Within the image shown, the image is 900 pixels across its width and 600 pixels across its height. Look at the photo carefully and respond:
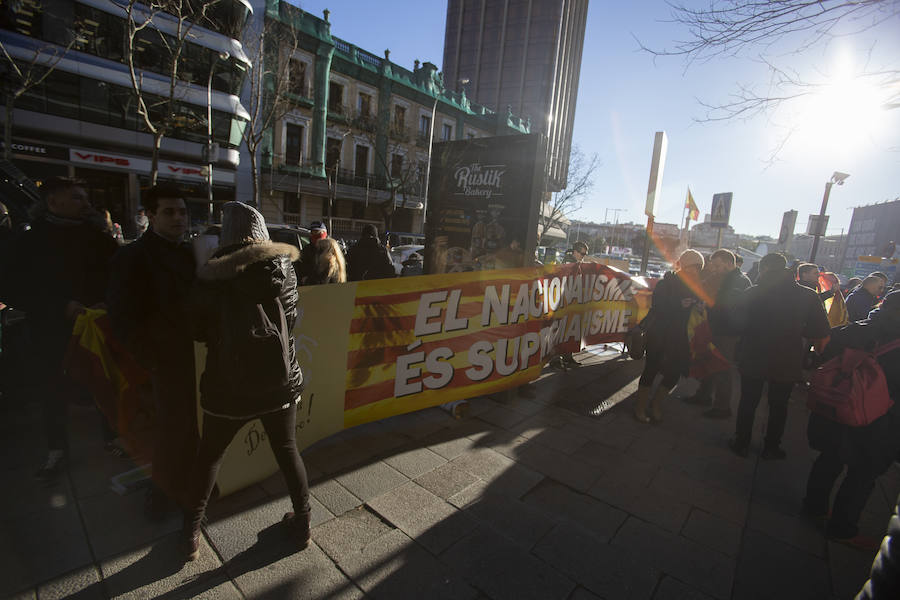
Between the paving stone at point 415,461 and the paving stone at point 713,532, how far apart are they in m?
1.80

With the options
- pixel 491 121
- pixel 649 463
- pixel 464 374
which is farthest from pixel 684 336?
pixel 491 121

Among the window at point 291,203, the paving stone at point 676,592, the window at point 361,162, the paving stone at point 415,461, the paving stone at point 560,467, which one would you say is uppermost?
the window at point 361,162

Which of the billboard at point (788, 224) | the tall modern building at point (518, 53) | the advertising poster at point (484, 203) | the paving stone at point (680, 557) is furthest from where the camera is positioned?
the tall modern building at point (518, 53)

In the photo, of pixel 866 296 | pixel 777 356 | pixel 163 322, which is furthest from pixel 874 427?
pixel 866 296

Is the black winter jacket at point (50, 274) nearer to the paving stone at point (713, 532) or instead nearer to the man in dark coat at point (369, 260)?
the man in dark coat at point (369, 260)

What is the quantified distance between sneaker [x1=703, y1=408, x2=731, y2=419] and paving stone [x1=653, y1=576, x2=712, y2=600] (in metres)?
3.04

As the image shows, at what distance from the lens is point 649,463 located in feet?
11.9

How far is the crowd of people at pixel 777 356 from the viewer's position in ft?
8.79

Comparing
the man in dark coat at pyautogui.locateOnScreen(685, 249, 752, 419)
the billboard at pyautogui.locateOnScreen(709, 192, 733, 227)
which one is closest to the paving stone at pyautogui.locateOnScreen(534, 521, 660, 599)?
the man in dark coat at pyautogui.locateOnScreen(685, 249, 752, 419)

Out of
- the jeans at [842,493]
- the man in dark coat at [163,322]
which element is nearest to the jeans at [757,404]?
the jeans at [842,493]

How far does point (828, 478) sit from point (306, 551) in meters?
3.55

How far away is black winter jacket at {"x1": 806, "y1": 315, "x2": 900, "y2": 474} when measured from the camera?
2.61 metres

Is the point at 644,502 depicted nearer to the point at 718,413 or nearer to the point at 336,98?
the point at 718,413

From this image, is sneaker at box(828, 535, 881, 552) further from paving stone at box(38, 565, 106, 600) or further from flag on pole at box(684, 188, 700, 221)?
flag on pole at box(684, 188, 700, 221)
